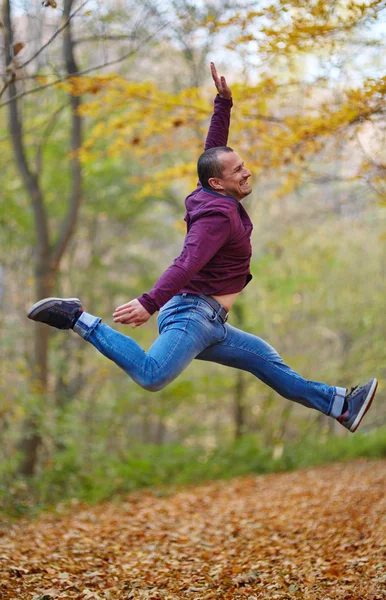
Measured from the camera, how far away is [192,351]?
155 inches

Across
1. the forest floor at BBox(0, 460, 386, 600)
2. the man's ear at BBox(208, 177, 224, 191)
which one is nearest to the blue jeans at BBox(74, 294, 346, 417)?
the man's ear at BBox(208, 177, 224, 191)

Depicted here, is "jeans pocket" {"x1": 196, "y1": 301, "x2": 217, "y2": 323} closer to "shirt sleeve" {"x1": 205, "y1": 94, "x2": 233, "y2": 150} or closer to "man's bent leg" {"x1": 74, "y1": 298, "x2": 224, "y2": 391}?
"man's bent leg" {"x1": 74, "y1": 298, "x2": 224, "y2": 391}

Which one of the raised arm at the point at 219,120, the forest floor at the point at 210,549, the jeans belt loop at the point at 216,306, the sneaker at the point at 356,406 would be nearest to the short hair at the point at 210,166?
the raised arm at the point at 219,120

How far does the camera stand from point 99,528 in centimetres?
668

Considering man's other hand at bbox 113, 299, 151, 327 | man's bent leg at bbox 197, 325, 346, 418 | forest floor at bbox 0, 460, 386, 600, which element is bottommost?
forest floor at bbox 0, 460, 386, 600

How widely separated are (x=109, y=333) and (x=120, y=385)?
11.1m

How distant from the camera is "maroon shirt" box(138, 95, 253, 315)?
12.1ft

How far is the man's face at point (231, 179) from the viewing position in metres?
4.07

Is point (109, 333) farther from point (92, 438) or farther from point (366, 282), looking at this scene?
point (366, 282)

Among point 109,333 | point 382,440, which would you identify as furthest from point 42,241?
point 382,440

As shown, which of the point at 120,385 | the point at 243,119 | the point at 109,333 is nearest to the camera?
the point at 109,333

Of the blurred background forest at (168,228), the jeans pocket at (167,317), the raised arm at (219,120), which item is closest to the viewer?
the jeans pocket at (167,317)

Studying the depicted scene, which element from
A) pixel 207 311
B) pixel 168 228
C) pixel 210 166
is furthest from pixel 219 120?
pixel 168 228

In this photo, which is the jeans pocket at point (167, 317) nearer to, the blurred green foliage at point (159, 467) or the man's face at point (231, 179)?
the man's face at point (231, 179)
